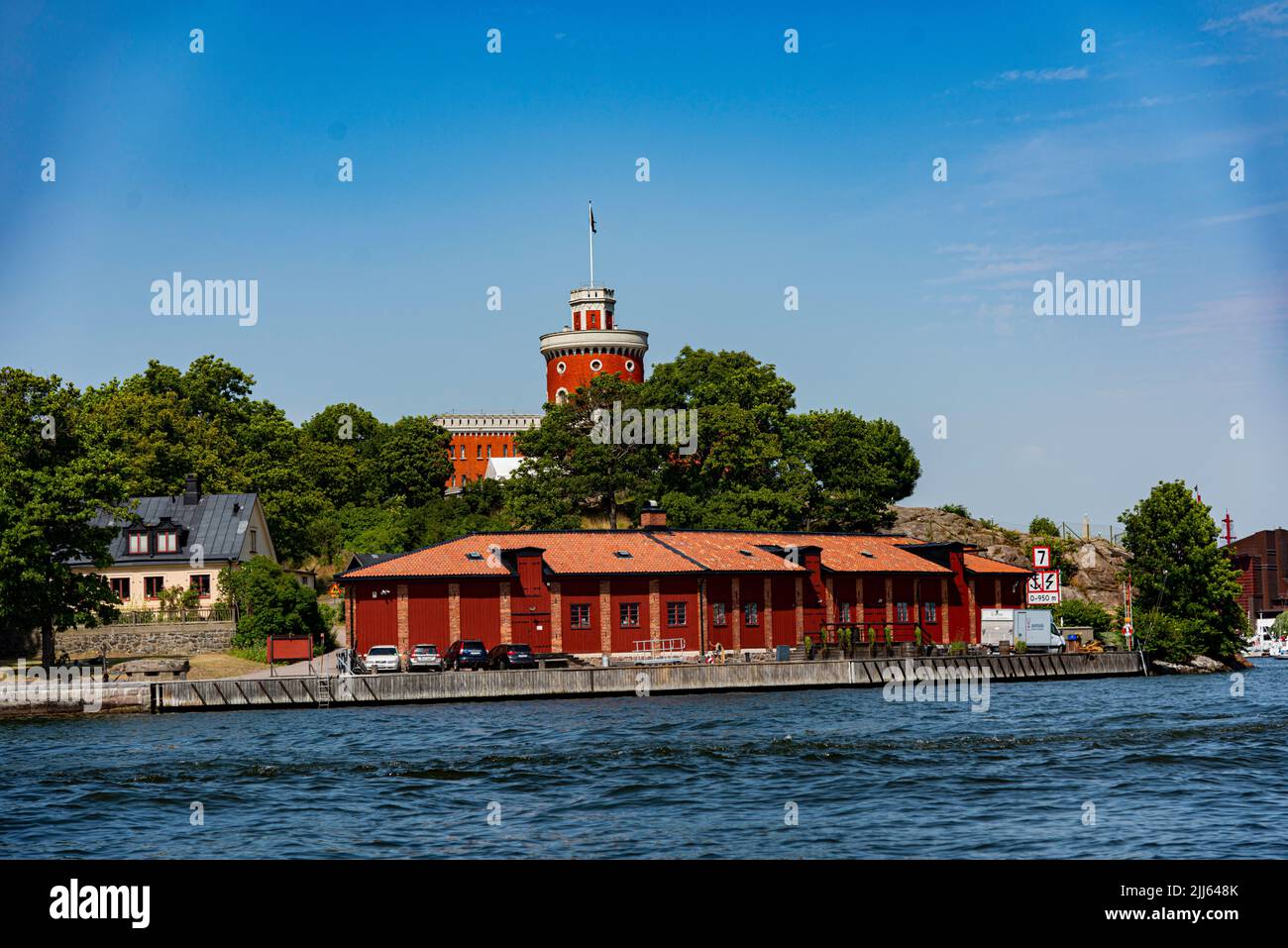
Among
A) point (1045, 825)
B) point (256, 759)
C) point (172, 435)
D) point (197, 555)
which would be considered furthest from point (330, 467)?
point (1045, 825)

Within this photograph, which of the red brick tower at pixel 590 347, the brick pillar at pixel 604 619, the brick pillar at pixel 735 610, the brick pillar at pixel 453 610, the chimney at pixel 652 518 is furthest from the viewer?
the red brick tower at pixel 590 347

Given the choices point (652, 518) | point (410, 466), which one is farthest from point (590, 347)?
point (652, 518)

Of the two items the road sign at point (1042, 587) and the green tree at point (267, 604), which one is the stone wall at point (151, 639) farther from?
the road sign at point (1042, 587)

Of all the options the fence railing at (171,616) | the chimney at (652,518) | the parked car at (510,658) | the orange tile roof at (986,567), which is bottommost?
the parked car at (510,658)

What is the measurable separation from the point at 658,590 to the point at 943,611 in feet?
65.3

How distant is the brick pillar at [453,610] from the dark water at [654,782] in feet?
35.5

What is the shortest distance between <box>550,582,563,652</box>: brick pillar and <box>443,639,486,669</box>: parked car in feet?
18.6

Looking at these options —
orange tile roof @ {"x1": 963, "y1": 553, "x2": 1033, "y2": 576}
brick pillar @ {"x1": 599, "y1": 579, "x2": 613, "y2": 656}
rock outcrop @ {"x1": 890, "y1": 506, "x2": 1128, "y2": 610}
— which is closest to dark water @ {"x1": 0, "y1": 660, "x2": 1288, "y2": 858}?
brick pillar @ {"x1": 599, "y1": 579, "x2": 613, "y2": 656}

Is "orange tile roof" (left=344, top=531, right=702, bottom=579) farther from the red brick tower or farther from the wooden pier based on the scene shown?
the red brick tower

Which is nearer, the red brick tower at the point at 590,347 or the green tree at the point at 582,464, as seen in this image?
the green tree at the point at 582,464

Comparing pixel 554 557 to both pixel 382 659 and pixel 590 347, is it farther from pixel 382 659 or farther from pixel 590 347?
pixel 590 347

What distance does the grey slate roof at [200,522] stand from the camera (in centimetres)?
7481

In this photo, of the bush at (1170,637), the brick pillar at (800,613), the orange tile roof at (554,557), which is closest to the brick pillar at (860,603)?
the brick pillar at (800,613)
